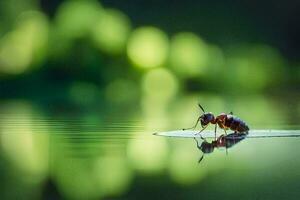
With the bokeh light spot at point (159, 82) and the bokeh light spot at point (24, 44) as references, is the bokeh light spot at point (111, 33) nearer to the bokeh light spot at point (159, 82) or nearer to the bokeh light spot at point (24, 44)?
the bokeh light spot at point (159, 82)

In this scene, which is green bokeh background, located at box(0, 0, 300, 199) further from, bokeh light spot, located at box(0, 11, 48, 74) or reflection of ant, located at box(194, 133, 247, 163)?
reflection of ant, located at box(194, 133, 247, 163)

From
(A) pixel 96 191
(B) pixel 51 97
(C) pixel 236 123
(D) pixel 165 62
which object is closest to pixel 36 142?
(C) pixel 236 123

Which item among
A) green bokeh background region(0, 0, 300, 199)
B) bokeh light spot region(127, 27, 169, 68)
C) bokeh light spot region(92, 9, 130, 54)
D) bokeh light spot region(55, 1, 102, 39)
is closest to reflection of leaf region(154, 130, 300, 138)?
green bokeh background region(0, 0, 300, 199)

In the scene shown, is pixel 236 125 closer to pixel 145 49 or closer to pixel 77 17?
pixel 145 49

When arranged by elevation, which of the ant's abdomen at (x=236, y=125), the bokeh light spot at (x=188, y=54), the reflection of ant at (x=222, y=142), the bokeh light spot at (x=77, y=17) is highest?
the bokeh light spot at (x=77, y=17)

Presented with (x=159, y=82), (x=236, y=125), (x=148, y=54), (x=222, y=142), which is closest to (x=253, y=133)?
(x=236, y=125)

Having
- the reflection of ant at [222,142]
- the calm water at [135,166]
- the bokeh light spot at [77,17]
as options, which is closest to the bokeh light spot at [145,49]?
the bokeh light spot at [77,17]
